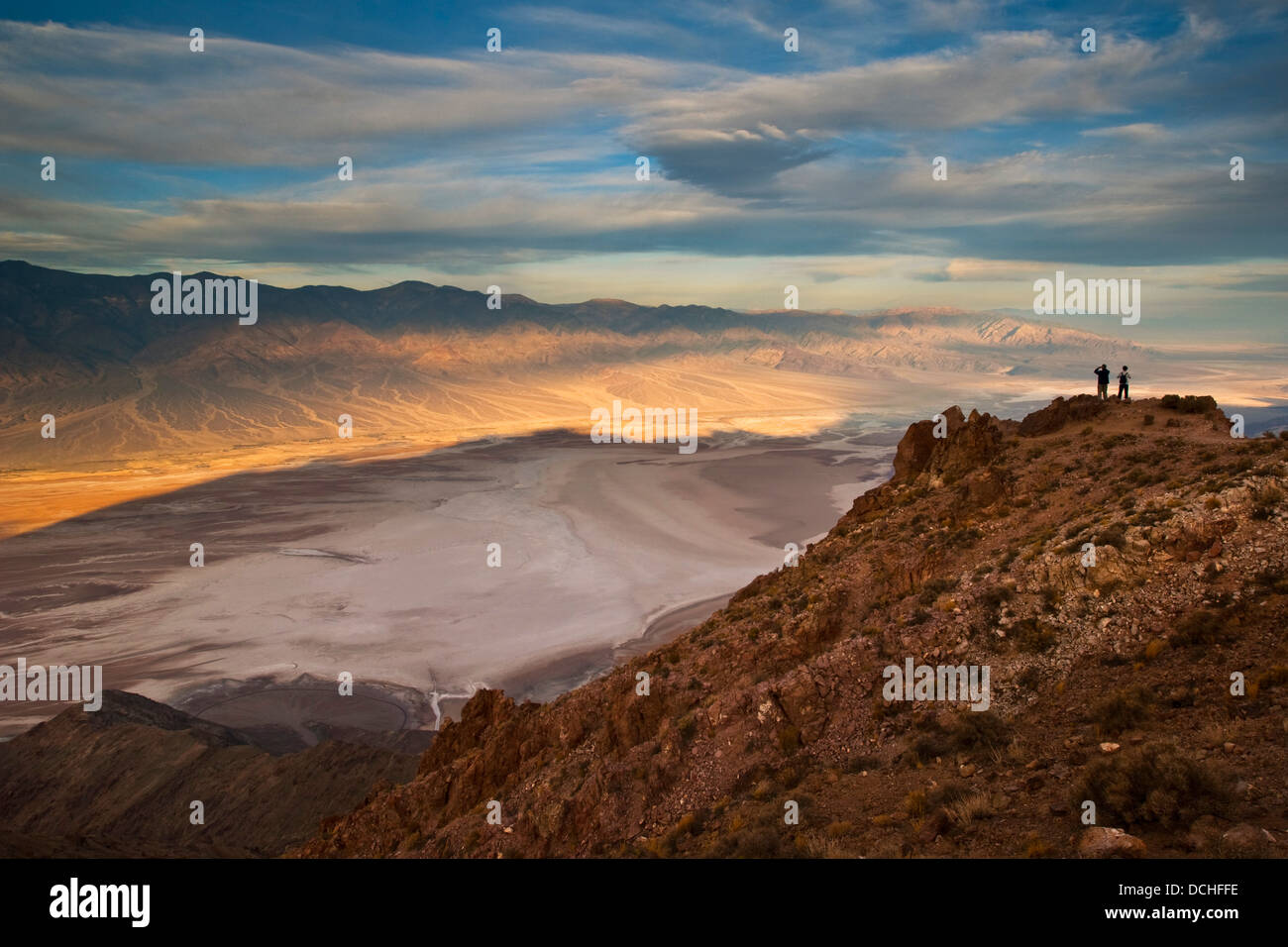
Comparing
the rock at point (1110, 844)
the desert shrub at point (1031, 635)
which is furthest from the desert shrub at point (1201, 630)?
the rock at point (1110, 844)

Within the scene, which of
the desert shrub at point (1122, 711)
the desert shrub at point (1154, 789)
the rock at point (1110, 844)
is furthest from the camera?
the desert shrub at point (1122, 711)

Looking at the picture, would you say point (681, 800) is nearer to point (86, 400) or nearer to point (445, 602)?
point (445, 602)

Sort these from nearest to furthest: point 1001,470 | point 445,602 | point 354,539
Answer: point 1001,470, point 445,602, point 354,539

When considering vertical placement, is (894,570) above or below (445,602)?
above

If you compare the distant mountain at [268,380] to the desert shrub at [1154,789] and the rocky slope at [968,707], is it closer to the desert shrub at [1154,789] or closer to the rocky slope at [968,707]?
the rocky slope at [968,707]
